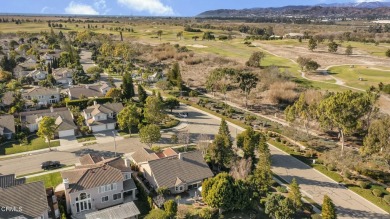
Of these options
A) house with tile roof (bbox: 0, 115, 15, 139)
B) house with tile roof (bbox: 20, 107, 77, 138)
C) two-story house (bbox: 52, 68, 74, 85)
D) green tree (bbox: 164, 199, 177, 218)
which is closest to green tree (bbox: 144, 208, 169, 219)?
green tree (bbox: 164, 199, 177, 218)

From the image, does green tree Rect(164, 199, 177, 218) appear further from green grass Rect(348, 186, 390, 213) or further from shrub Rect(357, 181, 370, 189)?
shrub Rect(357, 181, 370, 189)

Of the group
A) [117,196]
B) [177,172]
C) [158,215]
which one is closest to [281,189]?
[177,172]

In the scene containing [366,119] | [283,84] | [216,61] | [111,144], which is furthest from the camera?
[216,61]

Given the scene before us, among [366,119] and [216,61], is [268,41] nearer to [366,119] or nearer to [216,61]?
[216,61]

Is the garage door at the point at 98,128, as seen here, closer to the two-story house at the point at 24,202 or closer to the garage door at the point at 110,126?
the garage door at the point at 110,126

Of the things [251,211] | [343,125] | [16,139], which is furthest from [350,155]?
[16,139]

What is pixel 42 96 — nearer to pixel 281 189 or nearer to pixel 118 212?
pixel 118 212

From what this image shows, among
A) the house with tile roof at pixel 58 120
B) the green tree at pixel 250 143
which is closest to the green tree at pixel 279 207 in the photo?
the green tree at pixel 250 143
